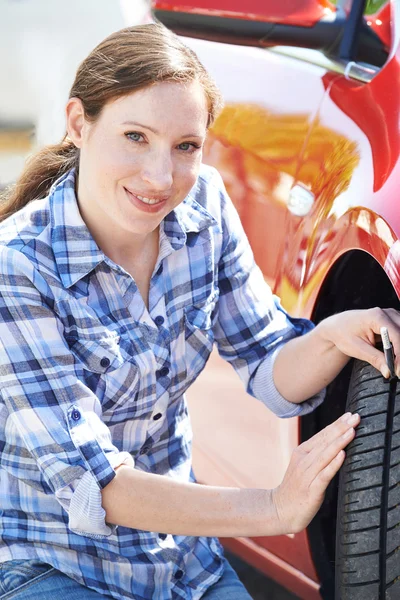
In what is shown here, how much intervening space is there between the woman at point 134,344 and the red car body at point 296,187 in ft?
0.31

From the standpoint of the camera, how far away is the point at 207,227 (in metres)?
1.92

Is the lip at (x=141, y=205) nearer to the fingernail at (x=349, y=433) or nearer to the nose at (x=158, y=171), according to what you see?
the nose at (x=158, y=171)

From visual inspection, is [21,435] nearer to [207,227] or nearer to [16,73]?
[207,227]

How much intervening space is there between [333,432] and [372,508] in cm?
13

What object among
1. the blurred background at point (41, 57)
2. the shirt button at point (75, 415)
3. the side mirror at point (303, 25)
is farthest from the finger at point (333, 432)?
the blurred background at point (41, 57)

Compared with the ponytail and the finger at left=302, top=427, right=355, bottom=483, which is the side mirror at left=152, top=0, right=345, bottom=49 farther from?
the finger at left=302, top=427, right=355, bottom=483

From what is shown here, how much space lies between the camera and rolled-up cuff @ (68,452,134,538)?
160 cm

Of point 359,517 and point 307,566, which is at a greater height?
point 359,517

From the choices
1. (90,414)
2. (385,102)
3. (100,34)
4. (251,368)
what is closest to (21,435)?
(90,414)

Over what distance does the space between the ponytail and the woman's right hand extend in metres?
0.72

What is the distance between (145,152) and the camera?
1.70 m

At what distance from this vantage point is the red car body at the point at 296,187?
5.72ft

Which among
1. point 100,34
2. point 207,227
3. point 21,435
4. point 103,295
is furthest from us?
point 100,34

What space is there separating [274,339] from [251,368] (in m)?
0.07
